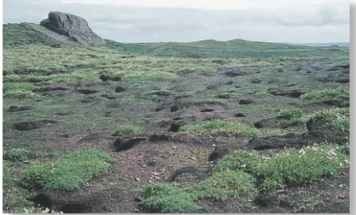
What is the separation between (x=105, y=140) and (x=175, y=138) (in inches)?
53.7

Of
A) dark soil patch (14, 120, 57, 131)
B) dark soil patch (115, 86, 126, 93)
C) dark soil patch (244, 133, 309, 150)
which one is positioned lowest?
dark soil patch (244, 133, 309, 150)

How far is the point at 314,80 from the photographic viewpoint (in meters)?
18.6

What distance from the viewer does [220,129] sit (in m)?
15.4

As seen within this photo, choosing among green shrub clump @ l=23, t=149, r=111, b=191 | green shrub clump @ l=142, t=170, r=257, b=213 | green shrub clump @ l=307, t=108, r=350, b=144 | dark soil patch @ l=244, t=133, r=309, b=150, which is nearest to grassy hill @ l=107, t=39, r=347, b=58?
green shrub clump @ l=307, t=108, r=350, b=144

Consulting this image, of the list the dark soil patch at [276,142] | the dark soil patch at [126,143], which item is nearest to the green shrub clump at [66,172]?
the dark soil patch at [126,143]

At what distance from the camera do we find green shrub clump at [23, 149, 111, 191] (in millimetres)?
12734

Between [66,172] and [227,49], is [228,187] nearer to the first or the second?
[66,172]

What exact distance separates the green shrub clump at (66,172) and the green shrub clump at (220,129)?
2.46m

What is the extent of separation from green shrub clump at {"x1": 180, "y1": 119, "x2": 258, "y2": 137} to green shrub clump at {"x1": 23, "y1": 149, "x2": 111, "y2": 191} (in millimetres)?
2464

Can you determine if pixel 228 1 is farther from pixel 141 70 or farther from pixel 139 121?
pixel 141 70

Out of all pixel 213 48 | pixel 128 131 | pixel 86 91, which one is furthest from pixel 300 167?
pixel 86 91

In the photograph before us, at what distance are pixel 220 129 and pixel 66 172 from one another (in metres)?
3.69

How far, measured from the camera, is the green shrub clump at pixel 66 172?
1273cm

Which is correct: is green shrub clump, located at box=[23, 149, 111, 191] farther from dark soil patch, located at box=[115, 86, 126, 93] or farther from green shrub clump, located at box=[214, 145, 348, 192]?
dark soil patch, located at box=[115, 86, 126, 93]
